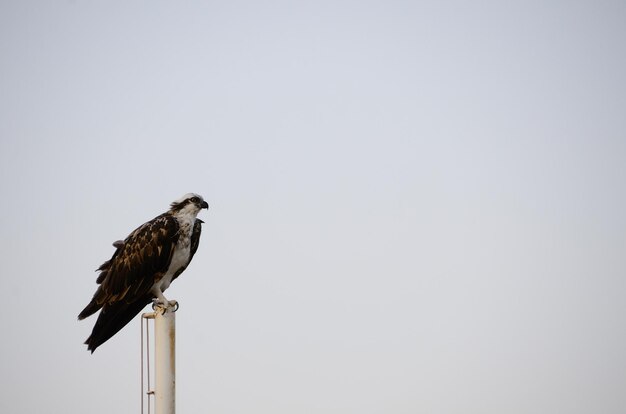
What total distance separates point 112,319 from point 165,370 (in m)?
2.39

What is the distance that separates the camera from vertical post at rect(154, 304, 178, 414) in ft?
20.2

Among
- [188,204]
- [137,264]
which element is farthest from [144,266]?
[188,204]

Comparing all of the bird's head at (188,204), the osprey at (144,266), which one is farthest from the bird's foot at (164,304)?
the bird's head at (188,204)

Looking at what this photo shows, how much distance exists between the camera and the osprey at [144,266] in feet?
27.5

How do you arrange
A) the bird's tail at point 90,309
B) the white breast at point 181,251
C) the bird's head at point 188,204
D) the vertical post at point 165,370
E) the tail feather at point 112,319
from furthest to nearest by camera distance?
the bird's head at point 188,204
the white breast at point 181,251
the bird's tail at point 90,309
the tail feather at point 112,319
the vertical post at point 165,370

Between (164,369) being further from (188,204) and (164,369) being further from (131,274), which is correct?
(188,204)

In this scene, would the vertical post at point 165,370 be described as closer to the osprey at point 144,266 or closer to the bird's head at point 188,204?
the osprey at point 144,266

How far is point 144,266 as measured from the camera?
8852mm

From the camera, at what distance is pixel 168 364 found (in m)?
6.22

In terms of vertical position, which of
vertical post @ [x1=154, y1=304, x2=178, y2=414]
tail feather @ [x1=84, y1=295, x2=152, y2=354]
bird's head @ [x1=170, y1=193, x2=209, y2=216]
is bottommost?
vertical post @ [x1=154, y1=304, x2=178, y2=414]

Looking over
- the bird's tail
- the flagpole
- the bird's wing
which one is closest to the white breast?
the bird's wing

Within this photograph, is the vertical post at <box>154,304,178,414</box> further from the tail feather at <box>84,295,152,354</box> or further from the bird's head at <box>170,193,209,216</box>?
the bird's head at <box>170,193,209,216</box>

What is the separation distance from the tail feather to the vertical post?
1.97 meters

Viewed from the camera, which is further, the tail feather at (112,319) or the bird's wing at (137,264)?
the bird's wing at (137,264)
